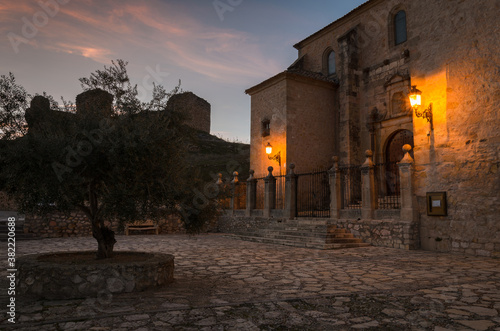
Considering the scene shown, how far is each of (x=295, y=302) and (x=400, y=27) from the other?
15253 millimetres

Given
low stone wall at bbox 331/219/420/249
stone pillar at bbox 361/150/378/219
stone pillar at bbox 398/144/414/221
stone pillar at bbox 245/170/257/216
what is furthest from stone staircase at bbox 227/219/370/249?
stone pillar at bbox 245/170/257/216

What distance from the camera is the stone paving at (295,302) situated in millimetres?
3820

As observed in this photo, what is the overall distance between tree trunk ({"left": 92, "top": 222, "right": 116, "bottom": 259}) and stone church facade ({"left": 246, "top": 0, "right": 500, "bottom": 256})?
8.55m

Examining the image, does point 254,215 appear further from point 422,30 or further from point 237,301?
point 237,301

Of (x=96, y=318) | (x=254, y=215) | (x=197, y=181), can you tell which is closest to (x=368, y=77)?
(x=254, y=215)

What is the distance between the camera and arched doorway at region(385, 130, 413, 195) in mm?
15234

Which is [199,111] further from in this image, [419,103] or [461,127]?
[461,127]

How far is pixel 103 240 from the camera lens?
5934 mm

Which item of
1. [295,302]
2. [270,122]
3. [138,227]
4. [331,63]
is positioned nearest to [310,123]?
[270,122]

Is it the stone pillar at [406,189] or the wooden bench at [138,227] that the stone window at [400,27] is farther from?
the wooden bench at [138,227]

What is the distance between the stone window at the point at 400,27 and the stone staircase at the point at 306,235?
9.07m

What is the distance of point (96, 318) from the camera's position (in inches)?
156

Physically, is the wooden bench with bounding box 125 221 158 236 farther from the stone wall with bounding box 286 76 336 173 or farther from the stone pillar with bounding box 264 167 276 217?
the stone wall with bounding box 286 76 336 173

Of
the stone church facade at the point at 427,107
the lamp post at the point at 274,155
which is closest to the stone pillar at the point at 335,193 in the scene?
the stone church facade at the point at 427,107
